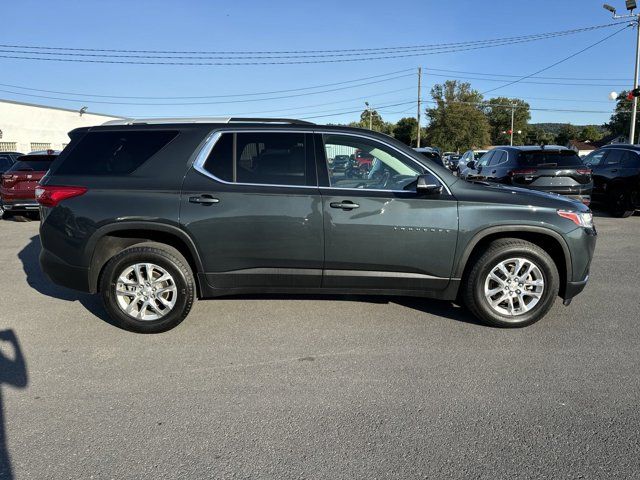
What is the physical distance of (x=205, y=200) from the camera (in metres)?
4.08

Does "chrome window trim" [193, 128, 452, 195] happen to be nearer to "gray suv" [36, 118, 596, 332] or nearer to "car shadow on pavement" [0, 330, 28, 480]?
"gray suv" [36, 118, 596, 332]

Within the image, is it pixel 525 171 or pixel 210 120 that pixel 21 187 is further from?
pixel 525 171

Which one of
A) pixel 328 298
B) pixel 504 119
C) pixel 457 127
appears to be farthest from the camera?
pixel 504 119

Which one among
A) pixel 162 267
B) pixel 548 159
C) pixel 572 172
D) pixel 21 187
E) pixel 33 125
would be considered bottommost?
pixel 162 267

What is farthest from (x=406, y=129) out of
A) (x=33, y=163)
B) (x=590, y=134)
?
(x=33, y=163)

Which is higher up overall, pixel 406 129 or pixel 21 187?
pixel 406 129

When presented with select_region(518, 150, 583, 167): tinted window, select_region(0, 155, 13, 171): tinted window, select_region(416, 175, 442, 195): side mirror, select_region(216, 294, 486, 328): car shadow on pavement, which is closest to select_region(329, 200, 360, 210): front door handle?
select_region(416, 175, 442, 195): side mirror

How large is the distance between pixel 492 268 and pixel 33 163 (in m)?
10.7

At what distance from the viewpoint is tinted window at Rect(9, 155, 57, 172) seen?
10641mm

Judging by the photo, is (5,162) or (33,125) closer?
(5,162)

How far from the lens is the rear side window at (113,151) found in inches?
167

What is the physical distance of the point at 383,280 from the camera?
4.18 metres

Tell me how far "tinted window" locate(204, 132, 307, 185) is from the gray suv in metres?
0.01

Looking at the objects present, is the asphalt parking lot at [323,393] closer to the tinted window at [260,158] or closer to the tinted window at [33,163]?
the tinted window at [260,158]
